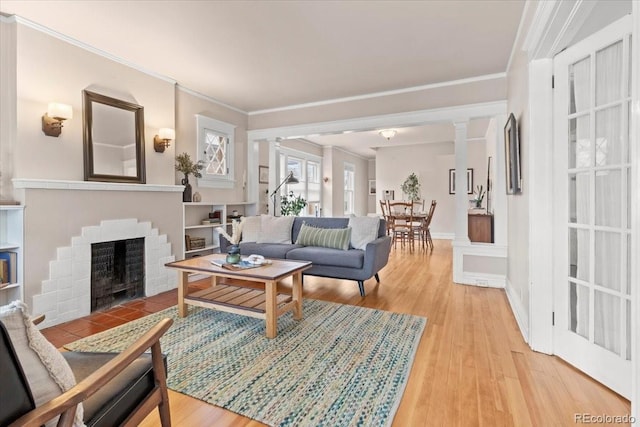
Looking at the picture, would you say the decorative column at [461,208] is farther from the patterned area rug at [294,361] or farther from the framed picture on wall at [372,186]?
the framed picture on wall at [372,186]

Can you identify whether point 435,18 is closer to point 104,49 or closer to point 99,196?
point 104,49

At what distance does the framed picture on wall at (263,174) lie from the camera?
226 inches

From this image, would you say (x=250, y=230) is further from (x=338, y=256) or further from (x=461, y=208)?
(x=461, y=208)

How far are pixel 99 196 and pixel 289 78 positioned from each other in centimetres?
254

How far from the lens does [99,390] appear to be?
1.15 m

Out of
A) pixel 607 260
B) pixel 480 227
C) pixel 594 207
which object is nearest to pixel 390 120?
pixel 480 227

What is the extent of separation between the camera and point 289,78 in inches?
157

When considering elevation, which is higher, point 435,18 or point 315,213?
point 435,18

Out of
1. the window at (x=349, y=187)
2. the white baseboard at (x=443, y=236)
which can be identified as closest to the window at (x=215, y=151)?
the window at (x=349, y=187)

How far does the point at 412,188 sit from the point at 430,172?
65cm

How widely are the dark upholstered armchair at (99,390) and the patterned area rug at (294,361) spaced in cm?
53

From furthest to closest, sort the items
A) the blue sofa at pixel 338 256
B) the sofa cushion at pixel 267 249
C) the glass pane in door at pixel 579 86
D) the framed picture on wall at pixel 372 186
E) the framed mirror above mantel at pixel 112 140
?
the framed picture on wall at pixel 372 186, the sofa cushion at pixel 267 249, the blue sofa at pixel 338 256, the framed mirror above mantel at pixel 112 140, the glass pane in door at pixel 579 86

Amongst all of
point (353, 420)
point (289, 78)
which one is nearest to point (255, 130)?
point (289, 78)

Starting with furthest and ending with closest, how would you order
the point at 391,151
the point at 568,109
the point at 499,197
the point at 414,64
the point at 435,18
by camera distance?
1. the point at 391,151
2. the point at 499,197
3. the point at 414,64
4. the point at 435,18
5. the point at 568,109
